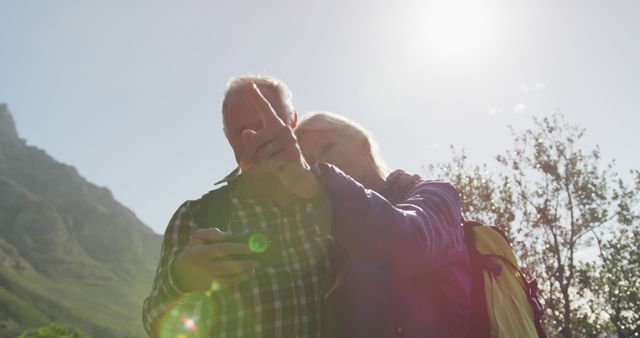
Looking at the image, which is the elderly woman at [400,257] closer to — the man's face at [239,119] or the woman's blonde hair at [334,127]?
the woman's blonde hair at [334,127]

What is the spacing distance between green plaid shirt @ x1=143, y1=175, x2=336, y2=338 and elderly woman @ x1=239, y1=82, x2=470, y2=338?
0.77 feet

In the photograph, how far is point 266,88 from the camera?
3.20 meters

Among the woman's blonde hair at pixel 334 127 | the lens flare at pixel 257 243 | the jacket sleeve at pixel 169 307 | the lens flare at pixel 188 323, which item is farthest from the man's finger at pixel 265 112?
the woman's blonde hair at pixel 334 127

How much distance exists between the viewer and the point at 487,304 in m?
2.41

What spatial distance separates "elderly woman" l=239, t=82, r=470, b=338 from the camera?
177 cm

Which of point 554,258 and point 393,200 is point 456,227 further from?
point 554,258

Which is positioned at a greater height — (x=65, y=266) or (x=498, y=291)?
(x=498, y=291)

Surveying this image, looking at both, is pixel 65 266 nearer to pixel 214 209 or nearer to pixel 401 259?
pixel 214 209

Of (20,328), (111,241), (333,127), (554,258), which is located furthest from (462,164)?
(111,241)

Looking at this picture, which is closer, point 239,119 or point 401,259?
point 401,259

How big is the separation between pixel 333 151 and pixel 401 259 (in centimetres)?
156

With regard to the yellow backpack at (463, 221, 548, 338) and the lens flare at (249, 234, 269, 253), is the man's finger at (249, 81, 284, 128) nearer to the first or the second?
the lens flare at (249, 234, 269, 253)

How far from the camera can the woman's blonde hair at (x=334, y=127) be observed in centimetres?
331

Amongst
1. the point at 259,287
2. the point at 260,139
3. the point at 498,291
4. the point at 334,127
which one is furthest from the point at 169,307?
the point at 498,291
